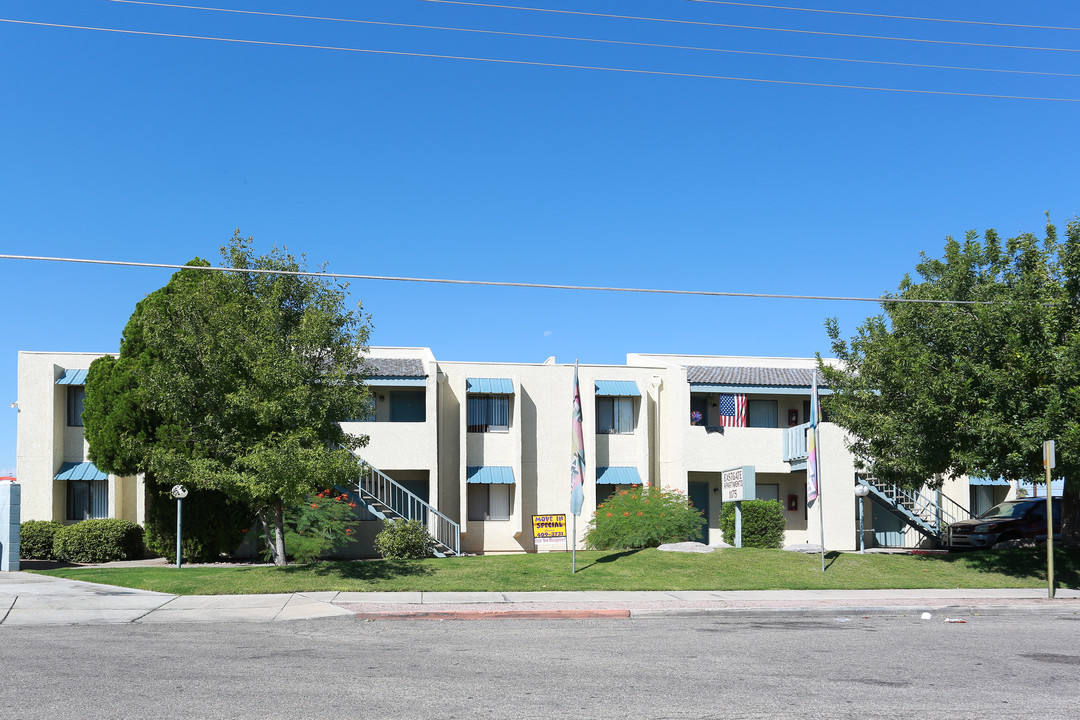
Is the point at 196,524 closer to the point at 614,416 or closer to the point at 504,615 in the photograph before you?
the point at 504,615

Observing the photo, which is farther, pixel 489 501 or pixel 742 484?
pixel 489 501

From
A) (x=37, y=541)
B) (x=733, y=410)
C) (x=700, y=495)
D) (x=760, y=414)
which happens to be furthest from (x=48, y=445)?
(x=760, y=414)

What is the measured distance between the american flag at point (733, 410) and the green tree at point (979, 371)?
798 centimetres

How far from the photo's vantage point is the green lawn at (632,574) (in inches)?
674

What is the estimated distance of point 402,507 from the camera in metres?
26.2

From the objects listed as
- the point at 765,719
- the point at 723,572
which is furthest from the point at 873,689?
the point at 723,572

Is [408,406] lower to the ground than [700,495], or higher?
higher

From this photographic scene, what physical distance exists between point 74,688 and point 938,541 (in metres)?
24.5

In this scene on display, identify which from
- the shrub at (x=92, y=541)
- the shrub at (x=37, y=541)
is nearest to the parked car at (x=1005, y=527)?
the shrub at (x=92, y=541)

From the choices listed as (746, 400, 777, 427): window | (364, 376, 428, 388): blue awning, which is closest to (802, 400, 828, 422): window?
(746, 400, 777, 427): window

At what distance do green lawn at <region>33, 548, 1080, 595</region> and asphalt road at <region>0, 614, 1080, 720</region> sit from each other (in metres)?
3.97

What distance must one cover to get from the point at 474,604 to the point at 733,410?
630 inches

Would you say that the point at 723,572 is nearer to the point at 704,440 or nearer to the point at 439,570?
the point at 439,570

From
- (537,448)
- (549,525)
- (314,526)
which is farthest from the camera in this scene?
(537,448)
